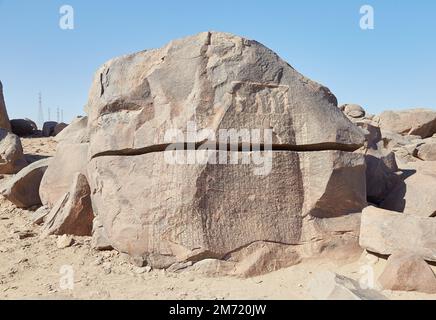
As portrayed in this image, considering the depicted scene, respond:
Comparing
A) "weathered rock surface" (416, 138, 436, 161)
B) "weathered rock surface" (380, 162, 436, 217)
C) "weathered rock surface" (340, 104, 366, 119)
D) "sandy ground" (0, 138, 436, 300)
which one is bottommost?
"sandy ground" (0, 138, 436, 300)

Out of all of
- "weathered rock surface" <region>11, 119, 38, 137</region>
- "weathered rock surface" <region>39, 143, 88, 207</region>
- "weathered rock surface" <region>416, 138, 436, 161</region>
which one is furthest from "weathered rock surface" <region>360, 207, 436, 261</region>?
"weathered rock surface" <region>11, 119, 38, 137</region>

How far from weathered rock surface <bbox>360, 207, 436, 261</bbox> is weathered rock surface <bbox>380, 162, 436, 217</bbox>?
0.87 m

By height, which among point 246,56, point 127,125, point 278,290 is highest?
point 246,56

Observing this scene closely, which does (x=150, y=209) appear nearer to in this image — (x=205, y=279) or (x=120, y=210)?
(x=120, y=210)

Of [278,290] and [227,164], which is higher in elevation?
[227,164]

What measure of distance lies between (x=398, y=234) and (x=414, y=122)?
10.4 metres

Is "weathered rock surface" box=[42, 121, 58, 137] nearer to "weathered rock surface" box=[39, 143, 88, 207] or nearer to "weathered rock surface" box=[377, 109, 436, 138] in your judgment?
"weathered rock surface" box=[39, 143, 88, 207]

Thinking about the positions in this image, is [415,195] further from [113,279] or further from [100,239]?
[100,239]

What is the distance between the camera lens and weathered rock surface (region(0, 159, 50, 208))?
20.9ft

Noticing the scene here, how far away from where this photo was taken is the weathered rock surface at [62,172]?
5.89 metres

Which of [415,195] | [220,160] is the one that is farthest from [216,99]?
[415,195]

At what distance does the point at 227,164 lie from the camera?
14.5ft
